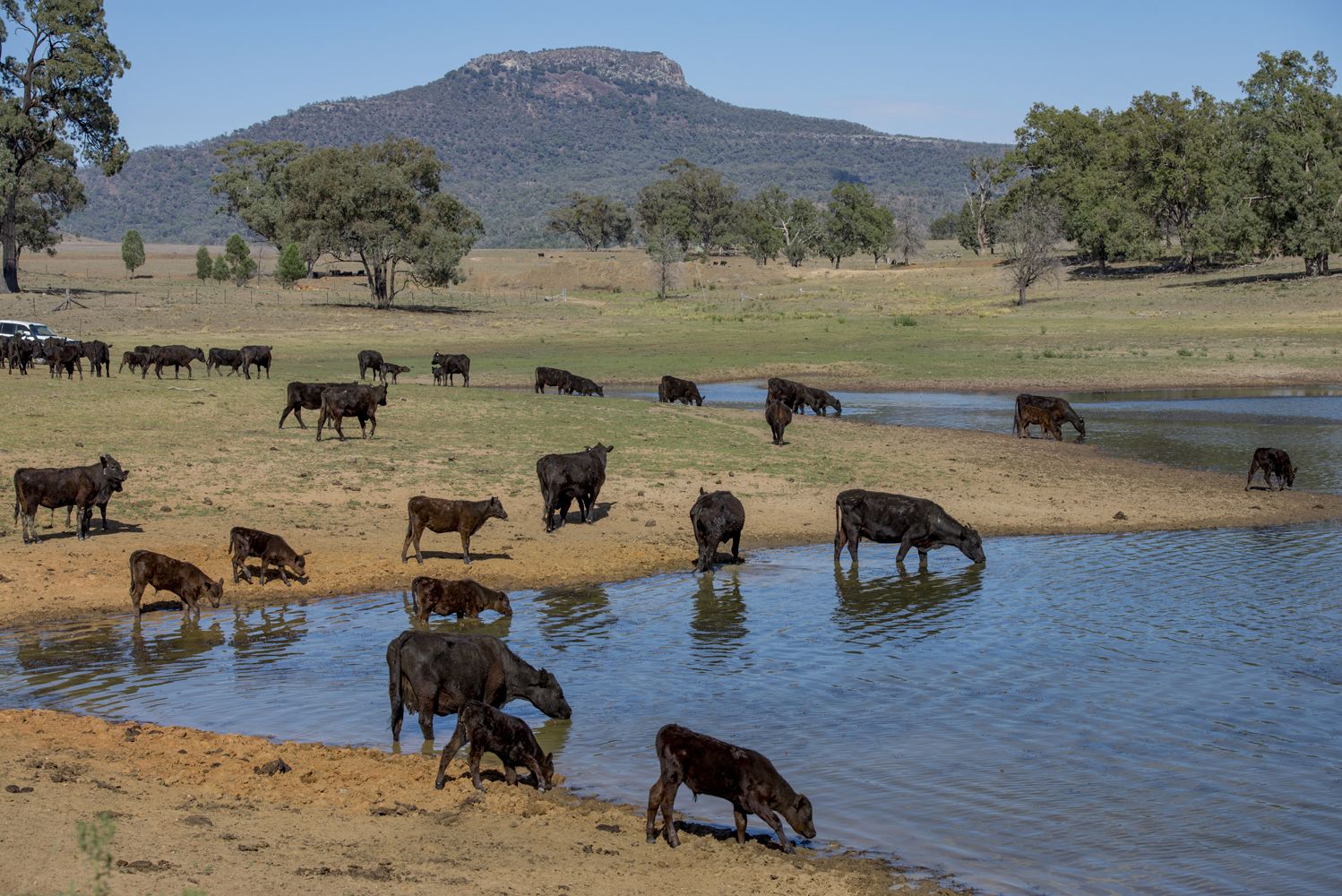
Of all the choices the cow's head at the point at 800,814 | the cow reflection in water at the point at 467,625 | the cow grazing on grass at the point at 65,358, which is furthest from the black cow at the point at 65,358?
the cow's head at the point at 800,814

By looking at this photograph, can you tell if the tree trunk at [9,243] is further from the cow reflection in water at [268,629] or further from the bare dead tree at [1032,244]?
the cow reflection in water at [268,629]

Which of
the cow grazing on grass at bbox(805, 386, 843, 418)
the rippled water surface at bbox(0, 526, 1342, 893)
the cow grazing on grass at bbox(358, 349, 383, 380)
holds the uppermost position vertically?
the cow grazing on grass at bbox(358, 349, 383, 380)

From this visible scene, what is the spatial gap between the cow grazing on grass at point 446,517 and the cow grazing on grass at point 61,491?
14.1 ft

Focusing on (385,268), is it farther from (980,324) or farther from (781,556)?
(781,556)

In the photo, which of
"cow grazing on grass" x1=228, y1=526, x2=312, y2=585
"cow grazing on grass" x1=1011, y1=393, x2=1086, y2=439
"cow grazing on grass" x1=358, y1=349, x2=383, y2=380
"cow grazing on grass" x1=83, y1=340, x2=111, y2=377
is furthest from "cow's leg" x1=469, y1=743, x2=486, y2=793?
"cow grazing on grass" x1=83, y1=340, x2=111, y2=377

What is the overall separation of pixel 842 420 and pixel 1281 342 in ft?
86.7

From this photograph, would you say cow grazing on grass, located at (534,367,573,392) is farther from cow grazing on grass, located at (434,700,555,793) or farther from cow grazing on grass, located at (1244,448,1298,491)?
cow grazing on grass, located at (434,700,555,793)

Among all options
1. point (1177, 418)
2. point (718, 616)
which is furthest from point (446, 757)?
point (1177, 418)

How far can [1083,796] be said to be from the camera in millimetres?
10820

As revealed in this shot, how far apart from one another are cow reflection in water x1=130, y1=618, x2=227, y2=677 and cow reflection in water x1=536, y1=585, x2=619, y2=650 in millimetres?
3744

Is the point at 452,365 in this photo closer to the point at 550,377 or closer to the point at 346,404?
the point at 550,377

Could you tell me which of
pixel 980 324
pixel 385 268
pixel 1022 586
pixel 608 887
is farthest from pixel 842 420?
pixel 385 268

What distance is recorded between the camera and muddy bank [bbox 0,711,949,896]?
321 inches

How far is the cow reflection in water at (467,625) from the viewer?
611 inches
